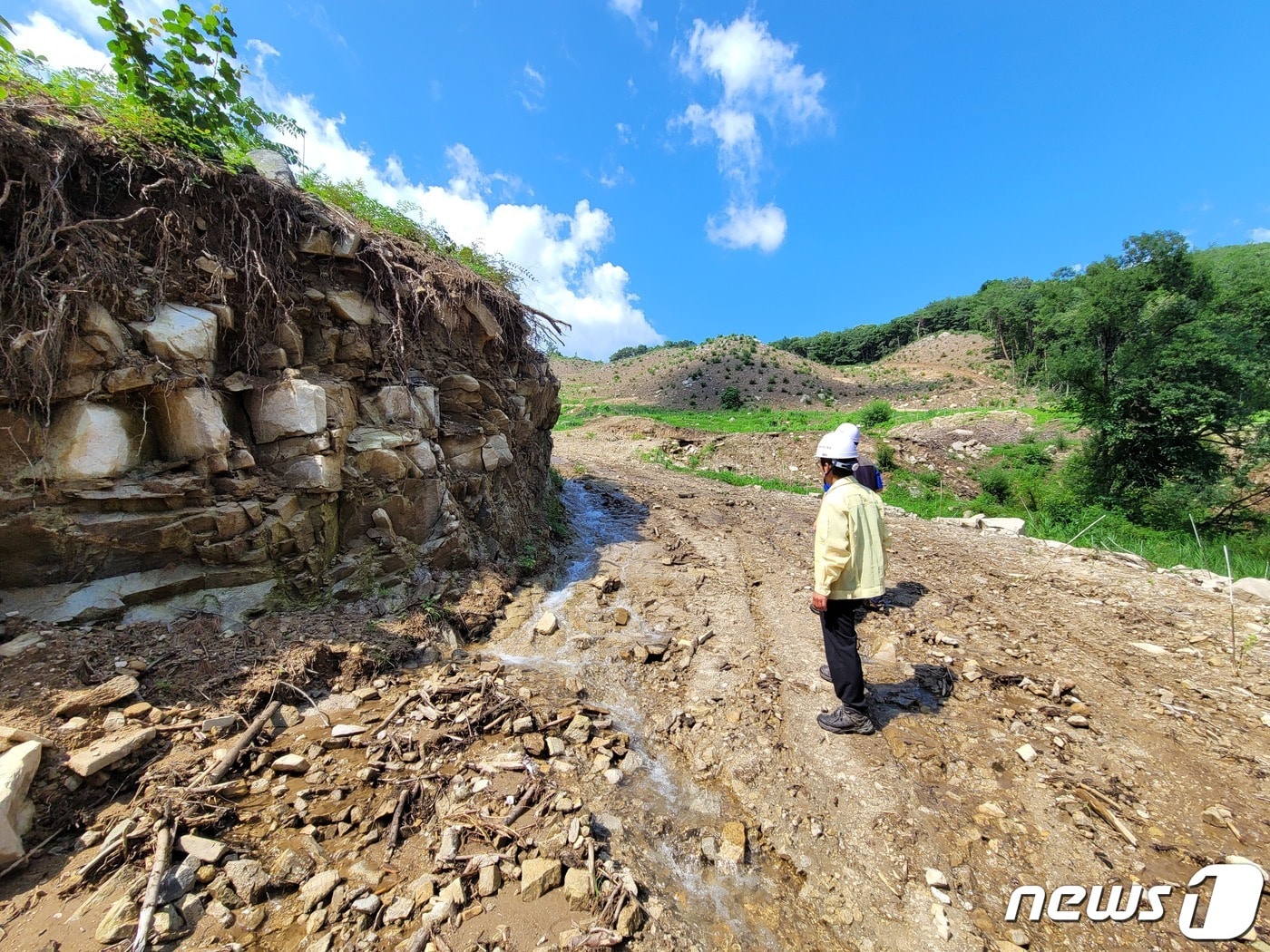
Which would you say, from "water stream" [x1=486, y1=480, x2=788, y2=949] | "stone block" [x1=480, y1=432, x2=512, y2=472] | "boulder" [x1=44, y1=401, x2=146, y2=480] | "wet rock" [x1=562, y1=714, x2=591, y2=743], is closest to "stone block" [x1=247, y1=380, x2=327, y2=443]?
"boulder" [x1=44, y1=401, x2=146, y2=480]

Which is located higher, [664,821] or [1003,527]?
[1003,527]

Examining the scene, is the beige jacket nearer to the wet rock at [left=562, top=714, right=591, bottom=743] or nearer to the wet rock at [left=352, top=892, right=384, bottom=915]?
the wet rock at [left=562, top=714, right=591, bottom=743]

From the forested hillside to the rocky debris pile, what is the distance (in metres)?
18.2

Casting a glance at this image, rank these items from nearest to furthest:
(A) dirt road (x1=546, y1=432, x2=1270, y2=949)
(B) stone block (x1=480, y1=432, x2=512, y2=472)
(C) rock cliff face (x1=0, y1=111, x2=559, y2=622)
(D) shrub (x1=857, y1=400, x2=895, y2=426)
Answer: (A) dirt road (x1=546, y1=432, x2=1270, y2=949) < (C) rock cliff face (x1=0, y1=111, x2=559, y2=622) < (B) stone block (x1=480, y1=432, x2=512, y2=472) < (D) shrub (x1=857, y1=400, x2=895, y2=426)

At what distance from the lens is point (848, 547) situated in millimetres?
4027

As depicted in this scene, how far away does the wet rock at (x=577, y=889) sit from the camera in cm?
262

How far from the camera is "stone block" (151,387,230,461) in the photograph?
15.2 ft

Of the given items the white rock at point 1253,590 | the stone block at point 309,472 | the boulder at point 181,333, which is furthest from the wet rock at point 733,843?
the white rock at point 1253,590

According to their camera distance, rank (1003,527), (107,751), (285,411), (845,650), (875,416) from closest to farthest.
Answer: (107,751) → (845,650) → (285,411) → (1003,527) → (875,416)

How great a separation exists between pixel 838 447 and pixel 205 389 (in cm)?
603

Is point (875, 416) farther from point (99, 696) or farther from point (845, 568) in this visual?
point (99, 696)

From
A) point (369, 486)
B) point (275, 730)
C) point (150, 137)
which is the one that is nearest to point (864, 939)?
point (275, 730)

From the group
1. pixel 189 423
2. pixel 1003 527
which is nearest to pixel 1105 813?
pixel 189 423

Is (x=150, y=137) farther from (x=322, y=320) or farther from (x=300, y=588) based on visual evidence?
(x=300, y=588)
